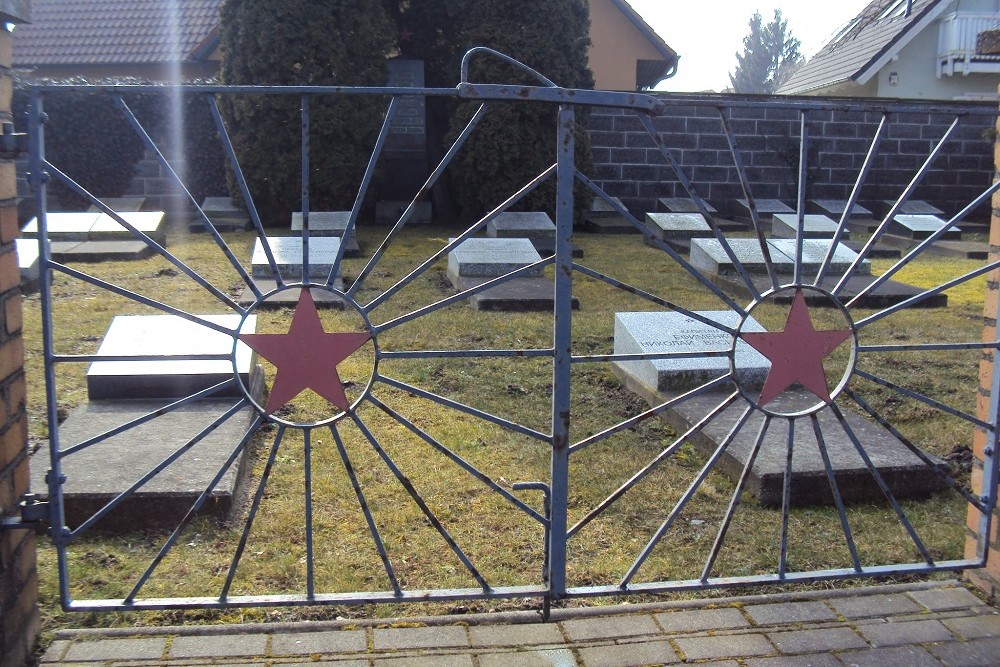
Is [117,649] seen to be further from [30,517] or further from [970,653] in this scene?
[970,653]

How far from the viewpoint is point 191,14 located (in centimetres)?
2002

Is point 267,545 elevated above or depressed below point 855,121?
below

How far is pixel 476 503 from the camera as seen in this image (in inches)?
131

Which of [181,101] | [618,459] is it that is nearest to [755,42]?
[181,101]

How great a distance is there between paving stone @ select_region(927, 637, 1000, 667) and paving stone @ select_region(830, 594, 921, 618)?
173 millimetres

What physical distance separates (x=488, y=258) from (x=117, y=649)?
19.2 feet

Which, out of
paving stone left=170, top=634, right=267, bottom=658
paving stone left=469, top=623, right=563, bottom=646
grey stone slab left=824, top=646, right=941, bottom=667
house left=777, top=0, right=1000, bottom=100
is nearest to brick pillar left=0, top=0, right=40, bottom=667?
paving stone left=170, top=634, right=267, bottom=658

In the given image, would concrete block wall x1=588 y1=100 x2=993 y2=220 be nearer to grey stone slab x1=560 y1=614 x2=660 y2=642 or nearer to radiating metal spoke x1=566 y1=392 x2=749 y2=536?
radiating metal spoke x1=566 y1=392 x2=749 y2=536

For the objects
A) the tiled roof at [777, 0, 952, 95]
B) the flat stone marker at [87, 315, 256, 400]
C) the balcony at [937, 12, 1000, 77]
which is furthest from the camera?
the balcony at [937, 12, 1000, 77]

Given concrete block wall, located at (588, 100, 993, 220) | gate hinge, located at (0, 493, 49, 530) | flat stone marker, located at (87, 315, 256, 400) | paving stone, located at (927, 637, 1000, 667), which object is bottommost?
paving stone, located at (927, 637, 1000, 667)

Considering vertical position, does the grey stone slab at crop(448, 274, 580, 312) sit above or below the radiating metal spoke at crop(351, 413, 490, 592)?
above

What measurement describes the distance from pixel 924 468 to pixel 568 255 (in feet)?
6.45

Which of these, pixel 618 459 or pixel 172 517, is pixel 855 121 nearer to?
pixel 618 459

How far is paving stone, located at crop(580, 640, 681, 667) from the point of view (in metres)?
2.19
